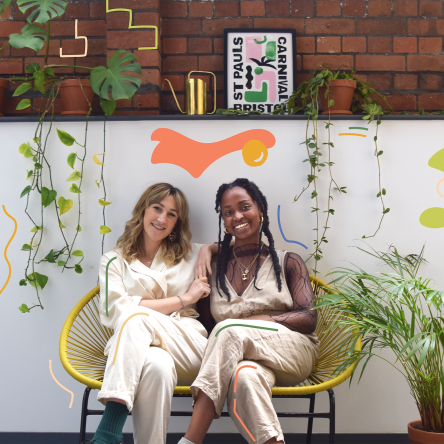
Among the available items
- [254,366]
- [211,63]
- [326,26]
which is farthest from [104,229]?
[326,26]

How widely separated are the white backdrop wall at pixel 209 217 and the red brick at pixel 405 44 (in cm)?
59

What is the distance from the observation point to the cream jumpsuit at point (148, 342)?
4.91ft

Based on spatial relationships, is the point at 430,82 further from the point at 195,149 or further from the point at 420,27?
the point at 195,149

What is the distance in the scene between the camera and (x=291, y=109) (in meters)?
2.35

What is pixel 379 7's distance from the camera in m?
2.50

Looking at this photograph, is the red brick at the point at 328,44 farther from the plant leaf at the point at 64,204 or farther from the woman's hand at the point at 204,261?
the plant leaf at the point at 64,204

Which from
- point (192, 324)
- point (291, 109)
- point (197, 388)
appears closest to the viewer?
point (197, 388)

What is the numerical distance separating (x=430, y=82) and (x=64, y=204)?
2.04 meters

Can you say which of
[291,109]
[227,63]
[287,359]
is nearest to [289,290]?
[287,359]

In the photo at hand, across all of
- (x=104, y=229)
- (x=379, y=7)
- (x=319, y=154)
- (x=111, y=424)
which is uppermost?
(x=379, y=7)

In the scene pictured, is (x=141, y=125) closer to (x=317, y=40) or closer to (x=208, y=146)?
(x=208, y=146)

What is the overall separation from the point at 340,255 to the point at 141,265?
0.93m

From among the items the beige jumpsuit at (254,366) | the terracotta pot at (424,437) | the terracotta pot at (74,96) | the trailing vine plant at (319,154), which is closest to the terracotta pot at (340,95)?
the trailing vine plant at (319,154)

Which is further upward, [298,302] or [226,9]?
[226,9]
